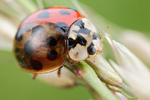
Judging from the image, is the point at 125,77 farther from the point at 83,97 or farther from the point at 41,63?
the point at 83,97

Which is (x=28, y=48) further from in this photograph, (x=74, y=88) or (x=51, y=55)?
(x=74, y=88)

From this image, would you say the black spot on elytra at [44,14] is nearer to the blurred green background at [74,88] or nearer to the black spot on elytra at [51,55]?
the black spot on elytra at [51,55]


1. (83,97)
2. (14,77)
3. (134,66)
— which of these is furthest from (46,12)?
(14,77)

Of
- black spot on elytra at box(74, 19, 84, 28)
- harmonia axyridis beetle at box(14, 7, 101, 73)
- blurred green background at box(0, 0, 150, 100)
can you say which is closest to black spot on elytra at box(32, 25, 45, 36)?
harmonia axyridis beetle at box(14, 7, 101, 73)

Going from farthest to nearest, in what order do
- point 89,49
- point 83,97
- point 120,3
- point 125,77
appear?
point 120,3 < point 83,97 < point 89,49 < point 125,77

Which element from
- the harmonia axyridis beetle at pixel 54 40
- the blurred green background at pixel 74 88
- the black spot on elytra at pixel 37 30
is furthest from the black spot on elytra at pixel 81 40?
the blurred green background at pixel 74 88
